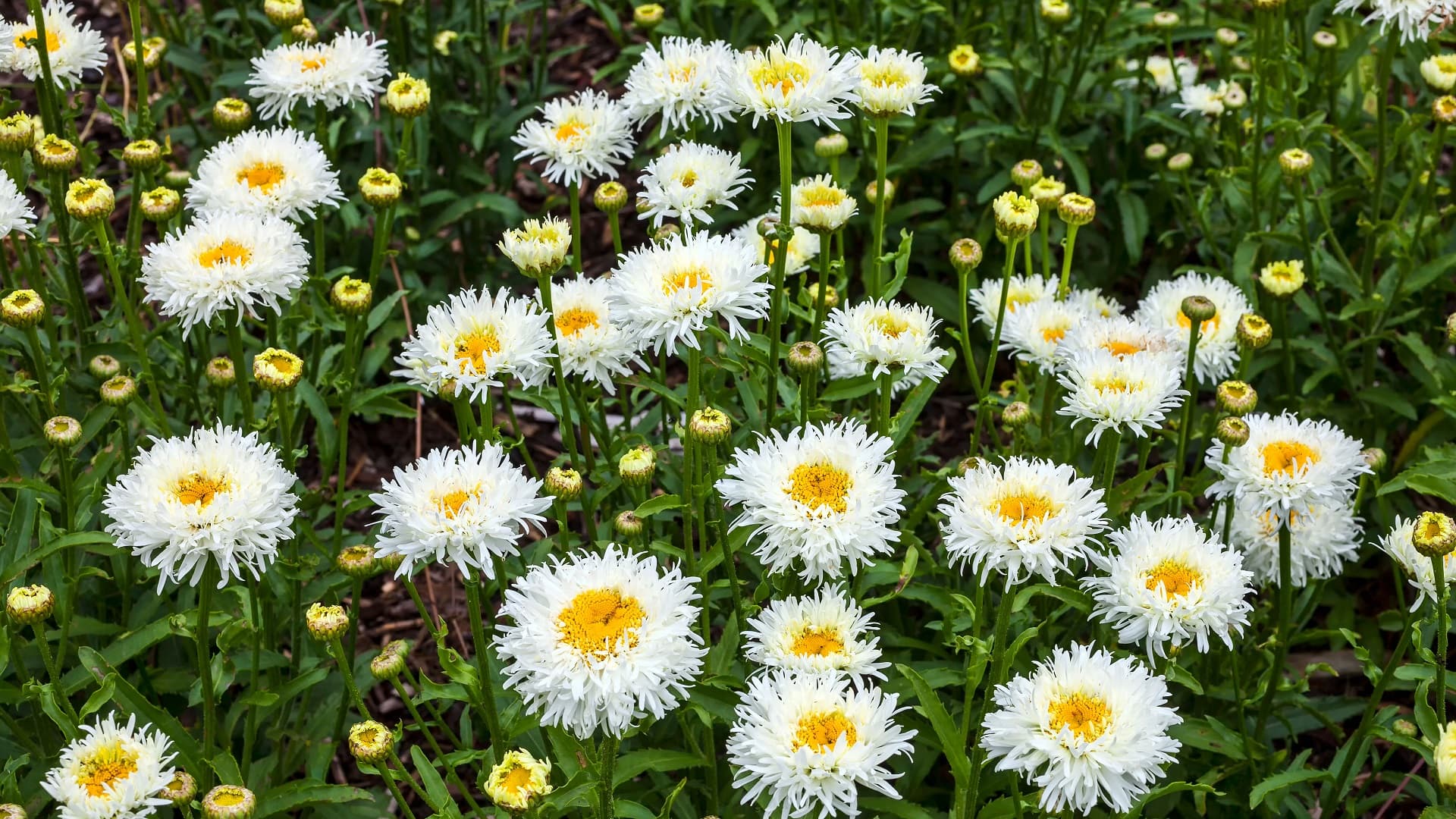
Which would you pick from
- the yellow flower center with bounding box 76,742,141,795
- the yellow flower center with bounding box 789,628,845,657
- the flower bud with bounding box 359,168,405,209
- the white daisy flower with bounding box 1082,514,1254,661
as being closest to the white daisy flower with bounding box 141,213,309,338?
the flower bud with bounding box 359,168,405,209

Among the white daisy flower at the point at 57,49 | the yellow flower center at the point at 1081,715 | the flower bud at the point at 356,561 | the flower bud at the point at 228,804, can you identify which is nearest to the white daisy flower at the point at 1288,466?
the yellow flower center at the point at 1081,715

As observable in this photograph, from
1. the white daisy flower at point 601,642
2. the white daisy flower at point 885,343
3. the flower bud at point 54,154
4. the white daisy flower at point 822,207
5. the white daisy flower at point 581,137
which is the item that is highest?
the white daisy flower at point 581,137

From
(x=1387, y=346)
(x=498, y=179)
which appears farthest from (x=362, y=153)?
(x=1387, y=346)

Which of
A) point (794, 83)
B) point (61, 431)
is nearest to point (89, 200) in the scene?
point (61, 431)

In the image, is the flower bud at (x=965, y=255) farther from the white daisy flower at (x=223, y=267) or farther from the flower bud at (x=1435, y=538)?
the white daisy flower at (x=223, y=267)

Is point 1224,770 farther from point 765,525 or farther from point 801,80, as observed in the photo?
point 801,80
